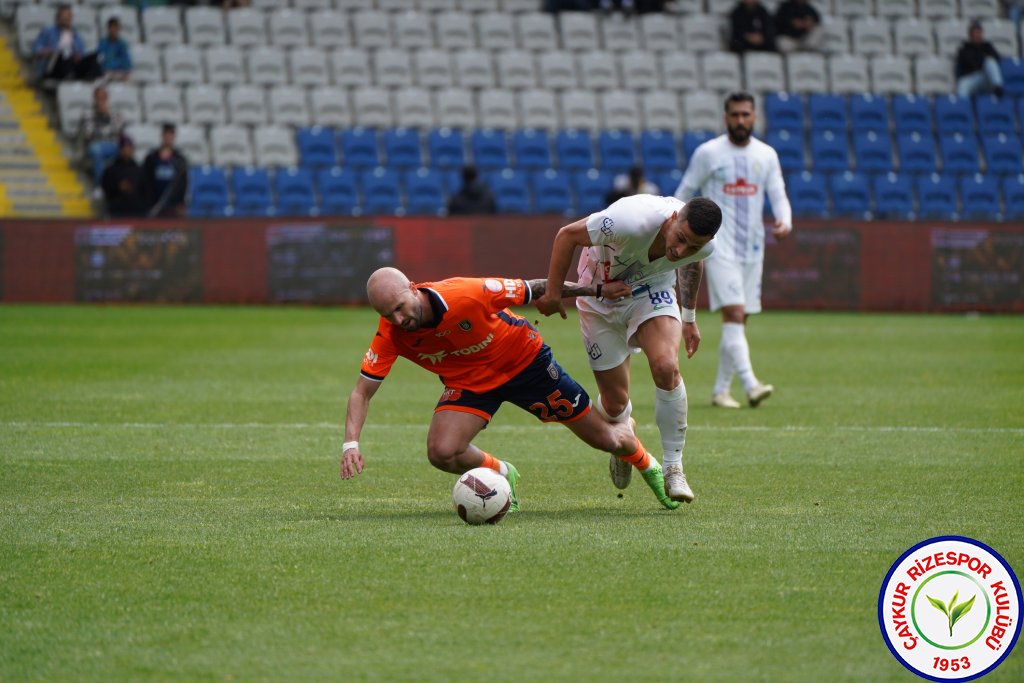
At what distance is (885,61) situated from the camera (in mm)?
29859

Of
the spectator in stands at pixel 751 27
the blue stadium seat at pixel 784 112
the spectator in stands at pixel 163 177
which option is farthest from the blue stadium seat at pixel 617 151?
the spectator in stands at pixel 163 177

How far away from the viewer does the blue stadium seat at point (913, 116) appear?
93.2 ft

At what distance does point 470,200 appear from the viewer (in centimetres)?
2288

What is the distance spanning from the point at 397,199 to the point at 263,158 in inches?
113

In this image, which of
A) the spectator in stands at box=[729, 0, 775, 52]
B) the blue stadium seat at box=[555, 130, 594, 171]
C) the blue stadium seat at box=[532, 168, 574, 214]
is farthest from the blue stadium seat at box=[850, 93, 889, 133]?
the blue stadium seat at box=[532, 168, 574, 214]

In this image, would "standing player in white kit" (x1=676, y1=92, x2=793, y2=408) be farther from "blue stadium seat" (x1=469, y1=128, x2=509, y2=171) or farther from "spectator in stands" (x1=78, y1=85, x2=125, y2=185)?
"spectator in stands" (x1=78, y1=85, x2=125, y2=185)

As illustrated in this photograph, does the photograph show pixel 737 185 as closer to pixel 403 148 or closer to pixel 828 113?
pixel 403 148

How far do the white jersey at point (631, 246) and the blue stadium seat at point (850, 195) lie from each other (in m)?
18.9

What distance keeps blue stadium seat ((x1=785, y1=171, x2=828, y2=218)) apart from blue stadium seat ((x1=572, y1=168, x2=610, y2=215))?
8.18ft

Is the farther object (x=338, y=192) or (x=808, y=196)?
(x=808, y=196)

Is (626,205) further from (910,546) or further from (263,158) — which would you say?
(263,158)

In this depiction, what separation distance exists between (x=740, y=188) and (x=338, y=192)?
1413cm

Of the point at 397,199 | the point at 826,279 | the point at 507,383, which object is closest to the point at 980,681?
the point at 507,383

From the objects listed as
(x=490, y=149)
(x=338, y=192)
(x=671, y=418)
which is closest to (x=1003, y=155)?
(x=490, y=149)
